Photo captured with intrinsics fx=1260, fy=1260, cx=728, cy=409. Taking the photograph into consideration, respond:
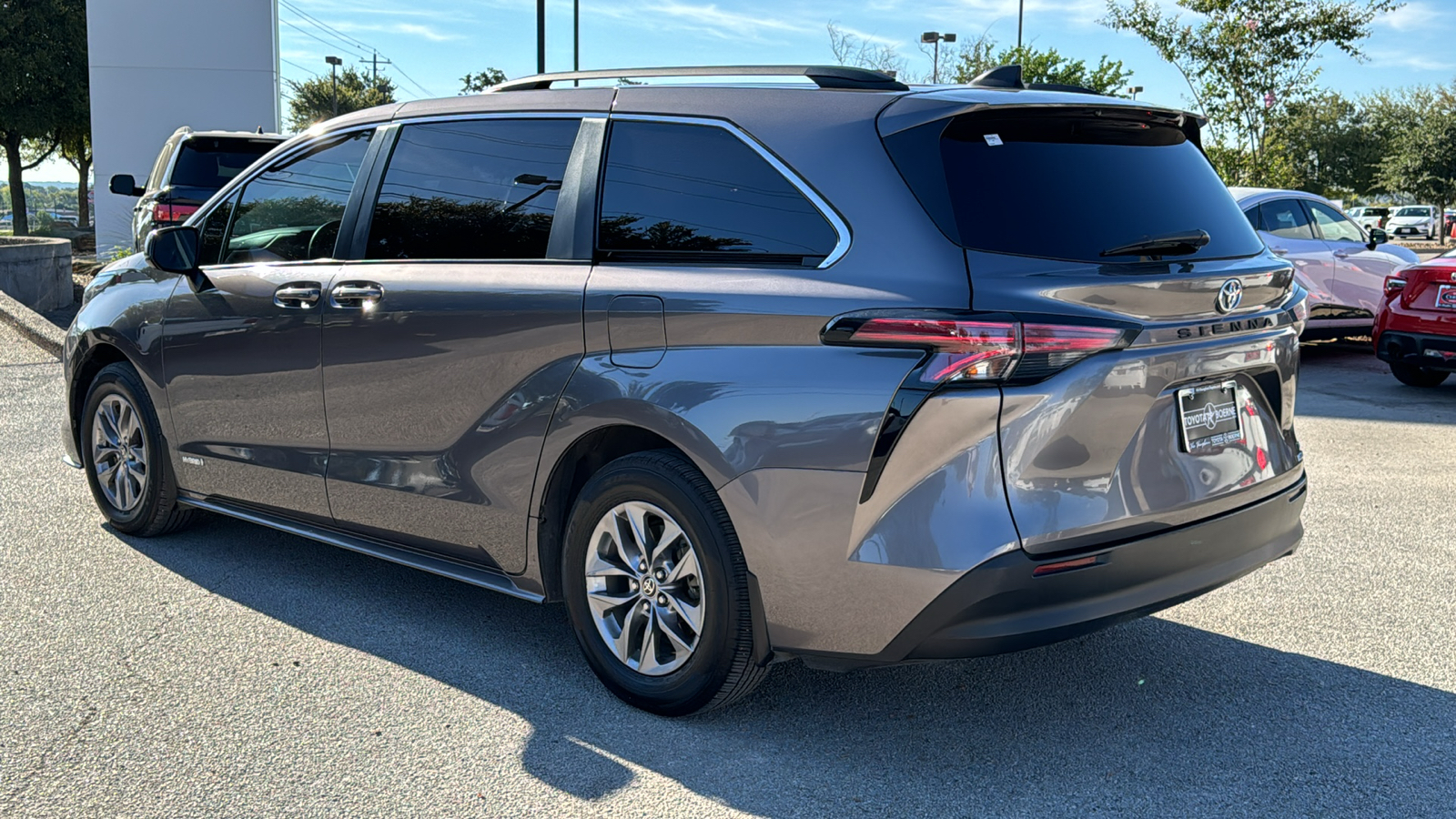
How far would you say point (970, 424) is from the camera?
117 inches

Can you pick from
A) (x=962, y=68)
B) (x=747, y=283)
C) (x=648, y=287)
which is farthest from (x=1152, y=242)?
(x=962, y=68)

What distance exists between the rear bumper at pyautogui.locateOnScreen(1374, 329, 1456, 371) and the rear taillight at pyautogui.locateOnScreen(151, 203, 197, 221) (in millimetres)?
10814

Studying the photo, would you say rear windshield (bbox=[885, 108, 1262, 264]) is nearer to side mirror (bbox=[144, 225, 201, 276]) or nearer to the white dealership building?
side mirror (bbox=[144, 225, 201, 276])

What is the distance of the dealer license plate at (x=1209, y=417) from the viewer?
330cm

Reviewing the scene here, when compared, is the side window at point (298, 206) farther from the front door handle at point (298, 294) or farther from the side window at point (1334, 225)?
the side window at point (1334, 225)

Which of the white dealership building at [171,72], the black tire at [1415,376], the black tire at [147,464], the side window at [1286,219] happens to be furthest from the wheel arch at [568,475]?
the white dealership building at [171,72]

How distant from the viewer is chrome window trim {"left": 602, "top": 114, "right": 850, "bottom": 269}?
3.25 meters

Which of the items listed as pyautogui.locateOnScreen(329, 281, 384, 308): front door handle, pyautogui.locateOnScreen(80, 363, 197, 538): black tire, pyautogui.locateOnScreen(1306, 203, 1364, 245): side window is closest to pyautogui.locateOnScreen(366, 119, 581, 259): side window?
pyautogui.locateOnScreen(329, 281, 384, 308): front door handle

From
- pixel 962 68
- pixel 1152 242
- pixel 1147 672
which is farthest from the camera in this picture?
pixel 962 68

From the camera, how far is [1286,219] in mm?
12000

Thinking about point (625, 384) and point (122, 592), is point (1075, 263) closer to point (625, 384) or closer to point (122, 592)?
point (625, 384)

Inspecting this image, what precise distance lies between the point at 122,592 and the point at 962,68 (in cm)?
3241

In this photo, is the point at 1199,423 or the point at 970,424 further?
the point at 1199,423

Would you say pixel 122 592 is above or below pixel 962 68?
below
